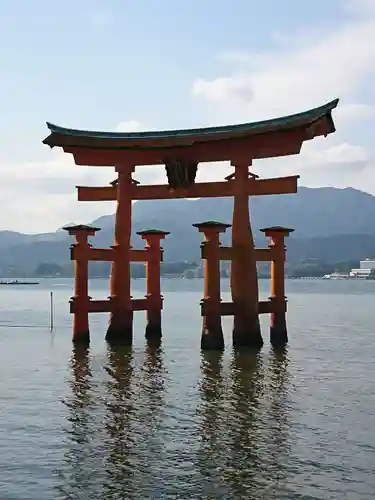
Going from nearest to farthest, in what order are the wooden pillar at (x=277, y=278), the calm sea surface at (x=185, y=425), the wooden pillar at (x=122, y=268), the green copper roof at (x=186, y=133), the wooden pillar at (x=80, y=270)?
the calm sea surface at (x=185, y=425) < the green copper roof at (x=186, y=133) < the wooden pillar at (x=80, y=270) < the wooden pillar at (x=122, y=268) < the wooden pillar at (x=277, y=278)

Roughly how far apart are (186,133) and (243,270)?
430 centimetres

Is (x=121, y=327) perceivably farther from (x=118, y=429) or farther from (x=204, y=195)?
(x=118, y=429)

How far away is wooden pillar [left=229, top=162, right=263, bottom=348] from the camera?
19.3 meters

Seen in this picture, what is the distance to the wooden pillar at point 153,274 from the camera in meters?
22.1

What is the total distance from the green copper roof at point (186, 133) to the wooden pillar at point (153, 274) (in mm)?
3106

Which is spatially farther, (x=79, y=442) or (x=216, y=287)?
(x=216, y=287)

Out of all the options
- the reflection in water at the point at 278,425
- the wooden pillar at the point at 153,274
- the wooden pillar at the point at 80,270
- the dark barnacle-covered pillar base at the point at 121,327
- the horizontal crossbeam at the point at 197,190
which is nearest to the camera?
the reflection in water at the point at 278,425

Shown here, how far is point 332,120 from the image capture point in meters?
18.3

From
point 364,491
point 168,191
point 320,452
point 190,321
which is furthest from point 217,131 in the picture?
point 190,321

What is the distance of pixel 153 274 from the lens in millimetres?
22203

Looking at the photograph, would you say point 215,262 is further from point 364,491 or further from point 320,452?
point 364,491

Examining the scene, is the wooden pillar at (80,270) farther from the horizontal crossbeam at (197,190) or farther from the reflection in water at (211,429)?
the reflection in water at (211,429)

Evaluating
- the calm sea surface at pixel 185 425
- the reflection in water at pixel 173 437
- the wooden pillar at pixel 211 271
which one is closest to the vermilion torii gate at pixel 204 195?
the wooden pillar at pixel 211 271

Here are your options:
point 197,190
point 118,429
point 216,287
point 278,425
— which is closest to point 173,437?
point 118,429
